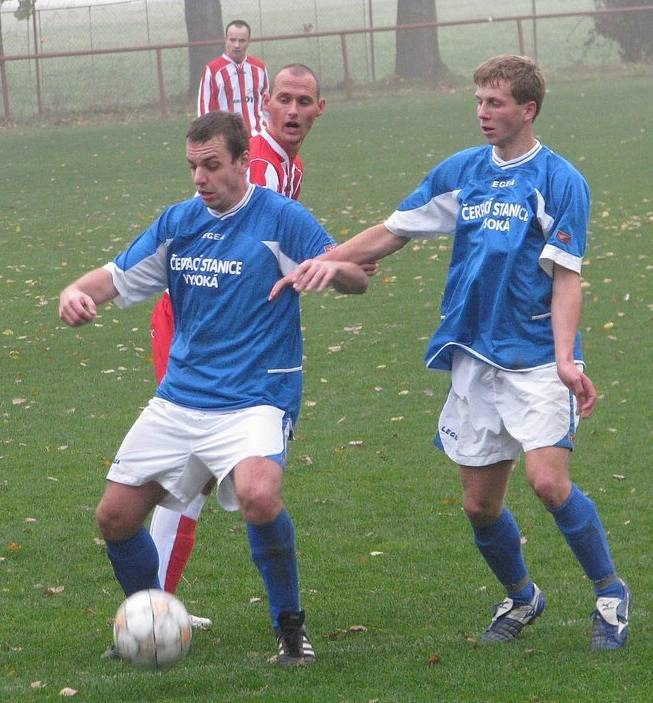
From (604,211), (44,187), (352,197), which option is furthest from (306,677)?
(44,187)

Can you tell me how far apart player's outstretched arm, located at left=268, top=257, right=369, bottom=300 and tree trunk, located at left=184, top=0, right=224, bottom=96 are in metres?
28.3

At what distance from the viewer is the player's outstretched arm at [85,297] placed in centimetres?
493

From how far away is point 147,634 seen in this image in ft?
15.4

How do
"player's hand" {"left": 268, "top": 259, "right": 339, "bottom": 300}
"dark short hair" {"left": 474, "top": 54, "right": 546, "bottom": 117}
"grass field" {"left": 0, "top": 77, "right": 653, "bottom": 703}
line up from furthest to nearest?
"dark short hair" {"left": 474, "top": 54, "right": 546, "bottom": 117}
"grass field" {"left": 0, "top": 77, "right": 653, "bottom": 703}
"player's hand" {"left": 268, "top": 259, "right": 339, "bottom": 300}

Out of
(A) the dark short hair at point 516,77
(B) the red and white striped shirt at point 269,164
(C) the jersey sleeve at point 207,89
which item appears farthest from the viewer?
(C) the jersey sleeve at point 207,89

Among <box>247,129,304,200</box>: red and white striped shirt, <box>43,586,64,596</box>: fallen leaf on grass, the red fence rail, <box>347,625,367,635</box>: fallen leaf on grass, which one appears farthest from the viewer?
the red fence rail

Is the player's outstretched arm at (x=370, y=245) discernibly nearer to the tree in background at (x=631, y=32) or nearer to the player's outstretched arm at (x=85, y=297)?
the player's outstretched arm at (x=85, y=297)

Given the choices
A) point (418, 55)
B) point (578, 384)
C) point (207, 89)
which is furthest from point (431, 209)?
point (418, 55)

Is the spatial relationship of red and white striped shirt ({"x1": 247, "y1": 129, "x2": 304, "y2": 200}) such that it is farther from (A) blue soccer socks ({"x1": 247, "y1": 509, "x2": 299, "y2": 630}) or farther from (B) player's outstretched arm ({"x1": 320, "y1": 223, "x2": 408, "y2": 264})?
(A) blue soccer socks ({"x1": 247, "y1": 509, "x2": 299, "y2": 630})

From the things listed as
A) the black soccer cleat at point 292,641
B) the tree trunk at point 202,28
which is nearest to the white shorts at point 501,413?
the black soccer cleat at point 292,641

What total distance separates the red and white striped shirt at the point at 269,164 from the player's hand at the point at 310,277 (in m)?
1.14

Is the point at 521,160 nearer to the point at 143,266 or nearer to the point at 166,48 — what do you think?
the point at 143,266

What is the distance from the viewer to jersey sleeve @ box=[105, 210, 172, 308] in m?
5.15

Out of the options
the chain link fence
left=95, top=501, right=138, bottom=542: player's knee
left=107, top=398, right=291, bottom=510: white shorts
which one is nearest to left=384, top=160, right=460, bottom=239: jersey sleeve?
left=107, top=398, right=291, bottom=510: white shorts
